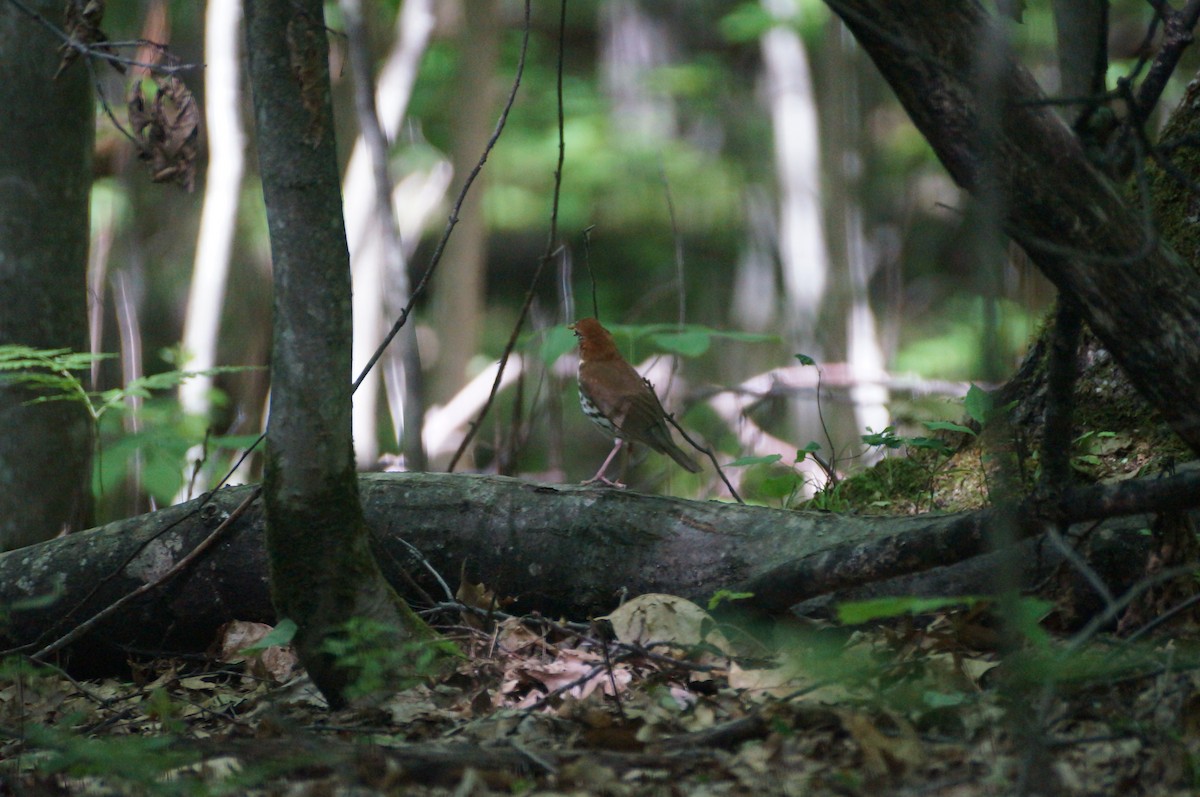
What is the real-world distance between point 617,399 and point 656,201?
458 inches

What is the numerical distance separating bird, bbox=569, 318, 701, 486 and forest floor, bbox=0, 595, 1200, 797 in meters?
1.95

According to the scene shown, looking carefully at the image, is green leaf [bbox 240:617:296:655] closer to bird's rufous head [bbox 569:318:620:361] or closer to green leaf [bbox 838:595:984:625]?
green leaf [bbox 838:595:984:625]

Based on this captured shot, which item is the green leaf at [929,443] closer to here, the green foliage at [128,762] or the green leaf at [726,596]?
the green leaf at [726,596]

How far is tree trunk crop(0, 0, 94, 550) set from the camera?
4.02 metres

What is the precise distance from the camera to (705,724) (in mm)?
2236

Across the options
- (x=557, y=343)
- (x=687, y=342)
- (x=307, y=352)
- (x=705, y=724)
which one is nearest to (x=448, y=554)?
(x=307, y=352)

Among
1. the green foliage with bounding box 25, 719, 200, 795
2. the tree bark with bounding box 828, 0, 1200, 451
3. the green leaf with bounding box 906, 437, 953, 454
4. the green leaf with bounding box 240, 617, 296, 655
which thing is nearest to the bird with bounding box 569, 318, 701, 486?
the green leaf with bounding box 906, 437, 953, 454

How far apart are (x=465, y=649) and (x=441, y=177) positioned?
1090 centimetres

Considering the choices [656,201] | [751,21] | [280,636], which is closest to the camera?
[280,636]

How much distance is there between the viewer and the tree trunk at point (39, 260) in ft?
13.2

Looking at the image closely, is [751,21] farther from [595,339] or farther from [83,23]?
[83,23]

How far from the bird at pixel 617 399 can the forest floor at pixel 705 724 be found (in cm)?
195

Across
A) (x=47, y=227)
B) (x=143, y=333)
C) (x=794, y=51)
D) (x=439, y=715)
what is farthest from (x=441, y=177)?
(x=439, y=715)

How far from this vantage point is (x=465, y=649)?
282 centimetres
